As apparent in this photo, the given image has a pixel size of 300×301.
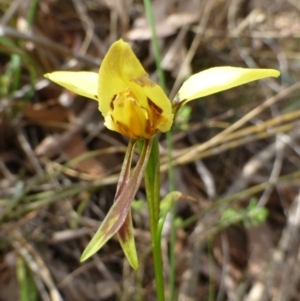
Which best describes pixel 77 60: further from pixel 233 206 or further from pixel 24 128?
pixel 233 206

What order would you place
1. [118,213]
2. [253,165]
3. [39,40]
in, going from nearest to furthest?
[118,213]
[39,40]
[253,165]

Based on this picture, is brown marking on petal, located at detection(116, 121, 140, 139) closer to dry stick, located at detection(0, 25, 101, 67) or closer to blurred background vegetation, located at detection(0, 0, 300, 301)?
blurred background vegetation, located at detection(0, 0, 300, 301)

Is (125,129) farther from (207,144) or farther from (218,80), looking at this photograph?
(207,144)

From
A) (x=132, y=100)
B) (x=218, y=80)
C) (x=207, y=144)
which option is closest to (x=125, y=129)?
(x=132, y=100)

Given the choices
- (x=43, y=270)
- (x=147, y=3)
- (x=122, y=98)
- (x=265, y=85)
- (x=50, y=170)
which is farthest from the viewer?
(x=265, y=85)

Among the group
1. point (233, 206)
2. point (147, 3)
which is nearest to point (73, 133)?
point (233, 206)

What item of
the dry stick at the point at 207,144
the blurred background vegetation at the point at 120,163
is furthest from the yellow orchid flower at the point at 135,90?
the dry stick at the point at 207,144

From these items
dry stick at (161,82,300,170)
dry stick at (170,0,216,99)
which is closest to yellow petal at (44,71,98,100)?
dry stick at (161,82,300,170)

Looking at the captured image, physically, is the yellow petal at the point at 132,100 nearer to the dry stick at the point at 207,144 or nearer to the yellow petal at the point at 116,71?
the yellow petal at the point at 116,71
